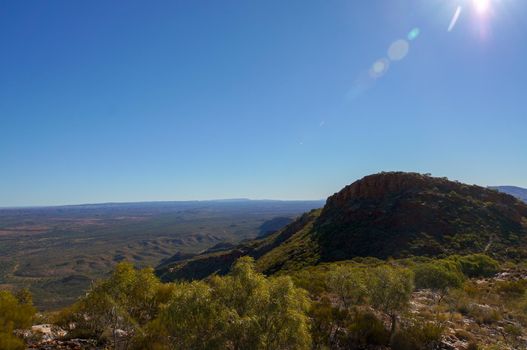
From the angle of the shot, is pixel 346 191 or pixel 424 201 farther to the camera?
pixel 346 191

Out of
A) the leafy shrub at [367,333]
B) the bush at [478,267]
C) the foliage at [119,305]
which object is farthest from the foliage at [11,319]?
the bush at [478,267]

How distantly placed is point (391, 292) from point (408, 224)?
37.7 metres

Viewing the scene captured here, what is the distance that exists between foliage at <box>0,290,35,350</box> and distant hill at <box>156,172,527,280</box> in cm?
3742

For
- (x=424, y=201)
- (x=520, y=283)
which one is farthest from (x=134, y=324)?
(x=424, y=201)

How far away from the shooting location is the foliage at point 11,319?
1132cm

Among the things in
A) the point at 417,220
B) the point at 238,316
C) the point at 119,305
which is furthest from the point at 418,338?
the point at 417,220

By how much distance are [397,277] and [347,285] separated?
2712 millimetres

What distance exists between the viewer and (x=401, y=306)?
17.4 metres

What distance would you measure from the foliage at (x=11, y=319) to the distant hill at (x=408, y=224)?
37.4 metres

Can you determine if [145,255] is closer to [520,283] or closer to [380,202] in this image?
[380,202]

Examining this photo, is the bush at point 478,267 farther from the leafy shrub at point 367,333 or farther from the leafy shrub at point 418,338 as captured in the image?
the leafy shrub at point 367,333

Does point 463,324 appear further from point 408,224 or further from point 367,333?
point 408,224

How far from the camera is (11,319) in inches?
501

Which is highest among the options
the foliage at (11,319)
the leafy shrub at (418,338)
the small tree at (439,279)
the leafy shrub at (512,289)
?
the foliage at (11,319)
